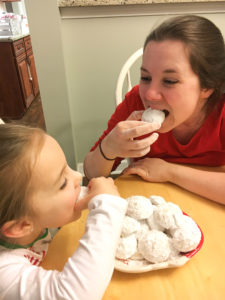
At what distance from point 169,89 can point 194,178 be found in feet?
0.92

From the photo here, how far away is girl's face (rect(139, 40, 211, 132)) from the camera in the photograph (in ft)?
2.43

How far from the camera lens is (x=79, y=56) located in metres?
1.69

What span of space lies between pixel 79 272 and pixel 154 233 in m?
0.18

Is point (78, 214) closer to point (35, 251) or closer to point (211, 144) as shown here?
point (35, 251)

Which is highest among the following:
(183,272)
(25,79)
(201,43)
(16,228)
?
(201,43)

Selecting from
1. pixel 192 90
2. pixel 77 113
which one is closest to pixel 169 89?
pixel 192 90

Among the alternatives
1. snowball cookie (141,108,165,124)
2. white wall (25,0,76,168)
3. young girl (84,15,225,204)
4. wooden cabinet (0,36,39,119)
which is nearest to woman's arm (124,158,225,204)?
young girl (84,15,225,204)

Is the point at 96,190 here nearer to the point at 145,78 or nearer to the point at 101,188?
the point at 101,188

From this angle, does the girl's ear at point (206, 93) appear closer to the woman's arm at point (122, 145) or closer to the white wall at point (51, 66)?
the woman's arm at point (122, 145)

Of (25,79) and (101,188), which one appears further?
(25,79)

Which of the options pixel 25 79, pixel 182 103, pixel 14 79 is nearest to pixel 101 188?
pixel 182 103

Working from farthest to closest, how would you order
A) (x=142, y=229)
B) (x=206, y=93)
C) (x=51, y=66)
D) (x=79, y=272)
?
1. (x=51, y=66)
2. (x=206, y=93)
3. (x=142, y=229)
4. (x=79, y=272)

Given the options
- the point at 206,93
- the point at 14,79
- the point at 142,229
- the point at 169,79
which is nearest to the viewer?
the point at 142,229

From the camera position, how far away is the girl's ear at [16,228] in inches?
20.8
